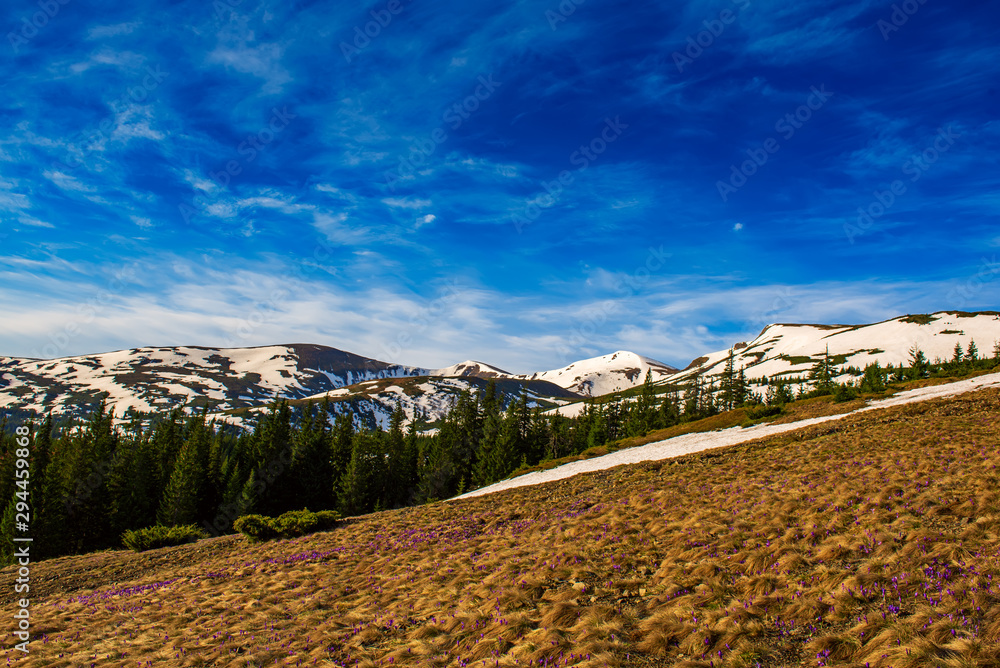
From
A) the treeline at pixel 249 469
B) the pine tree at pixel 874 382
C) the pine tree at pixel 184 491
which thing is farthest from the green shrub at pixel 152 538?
the pine tree at pixel 874 382

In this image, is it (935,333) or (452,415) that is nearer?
(452,415)

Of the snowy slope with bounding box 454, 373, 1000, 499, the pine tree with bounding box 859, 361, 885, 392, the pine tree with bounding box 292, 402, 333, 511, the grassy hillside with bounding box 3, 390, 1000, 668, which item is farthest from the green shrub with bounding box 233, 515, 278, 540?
the pine tree with bounding box 859, 361, 885, 392

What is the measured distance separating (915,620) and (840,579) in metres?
1.92

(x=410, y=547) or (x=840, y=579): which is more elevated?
(x=840, y=579)

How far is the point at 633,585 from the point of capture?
1110 cm

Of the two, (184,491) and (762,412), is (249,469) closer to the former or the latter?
(184,491)

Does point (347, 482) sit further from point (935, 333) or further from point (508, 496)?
point (935, 333)

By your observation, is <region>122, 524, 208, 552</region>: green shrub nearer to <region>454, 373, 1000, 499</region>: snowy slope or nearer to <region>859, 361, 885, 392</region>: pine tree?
<region>454, 373, 1000, 499</region>: snowy slope

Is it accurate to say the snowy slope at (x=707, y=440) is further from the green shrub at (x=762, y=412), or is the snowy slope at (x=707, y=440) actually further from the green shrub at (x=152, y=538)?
the green shrub at (x=152, y=538)

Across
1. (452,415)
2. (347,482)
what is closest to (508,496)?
(347,482)

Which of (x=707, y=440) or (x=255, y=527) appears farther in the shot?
(x=707, y=440)

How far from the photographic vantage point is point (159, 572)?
21688 millimetres

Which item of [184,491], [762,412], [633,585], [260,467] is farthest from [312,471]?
[633,585]

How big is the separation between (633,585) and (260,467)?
71.2 m
